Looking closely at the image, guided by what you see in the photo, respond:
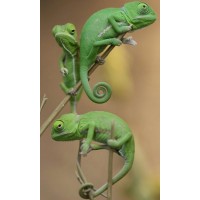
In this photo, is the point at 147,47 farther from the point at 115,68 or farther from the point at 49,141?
the point at 49,141

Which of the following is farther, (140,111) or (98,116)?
(140,111)

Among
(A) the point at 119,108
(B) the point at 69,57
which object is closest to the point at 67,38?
(B) the point at 69,57

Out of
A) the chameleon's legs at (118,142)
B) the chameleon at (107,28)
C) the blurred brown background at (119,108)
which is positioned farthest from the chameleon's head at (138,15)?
the blurred brown background at (119,108)

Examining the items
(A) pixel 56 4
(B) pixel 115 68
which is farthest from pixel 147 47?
(A) pixel 56 4

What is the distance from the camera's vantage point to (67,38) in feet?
3.71

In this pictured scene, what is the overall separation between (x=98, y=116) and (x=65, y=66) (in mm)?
137

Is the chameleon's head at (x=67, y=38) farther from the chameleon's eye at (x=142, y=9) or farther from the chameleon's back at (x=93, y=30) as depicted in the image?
the chameleon's eye at (x=142, y=9)

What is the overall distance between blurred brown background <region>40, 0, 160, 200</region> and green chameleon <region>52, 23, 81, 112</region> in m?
0.29

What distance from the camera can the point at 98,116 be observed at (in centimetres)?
112

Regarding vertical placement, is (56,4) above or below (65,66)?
above

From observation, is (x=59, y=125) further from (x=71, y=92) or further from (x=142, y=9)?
(x=142, y=9)

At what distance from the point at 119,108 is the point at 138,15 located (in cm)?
43

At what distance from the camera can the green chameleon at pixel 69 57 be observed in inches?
44.7

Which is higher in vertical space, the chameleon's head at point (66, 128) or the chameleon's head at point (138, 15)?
the chameleon's head at point (138, 15)
